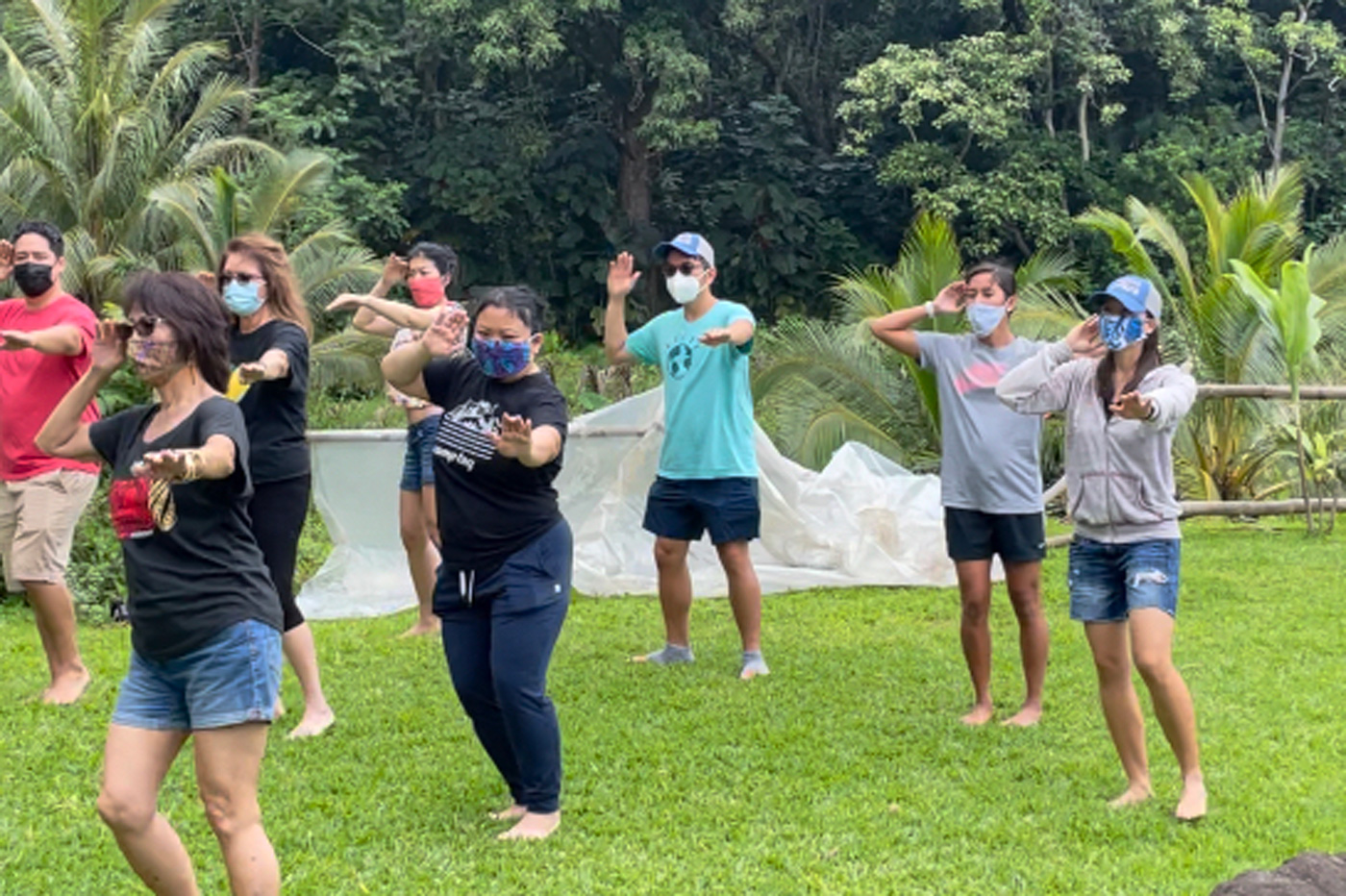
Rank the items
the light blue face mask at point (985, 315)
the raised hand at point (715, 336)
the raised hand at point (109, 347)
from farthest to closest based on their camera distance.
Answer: the raised hand at point (715, 336) → the light blue face mask at point (985, 315) → the raised hand at point (109, 347)

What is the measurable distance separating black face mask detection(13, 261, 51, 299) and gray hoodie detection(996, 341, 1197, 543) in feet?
13.1

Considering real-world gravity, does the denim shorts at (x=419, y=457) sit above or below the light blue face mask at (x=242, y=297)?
below

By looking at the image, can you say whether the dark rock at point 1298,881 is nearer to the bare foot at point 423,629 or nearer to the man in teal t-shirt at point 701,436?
the man in teal t-shirt at point 701,436

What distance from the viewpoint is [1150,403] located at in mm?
4617

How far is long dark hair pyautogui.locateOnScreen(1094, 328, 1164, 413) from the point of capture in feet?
16.5

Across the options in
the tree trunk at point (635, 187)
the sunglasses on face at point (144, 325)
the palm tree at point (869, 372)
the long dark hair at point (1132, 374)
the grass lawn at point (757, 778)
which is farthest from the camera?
the tree trunk at point (635, 187)

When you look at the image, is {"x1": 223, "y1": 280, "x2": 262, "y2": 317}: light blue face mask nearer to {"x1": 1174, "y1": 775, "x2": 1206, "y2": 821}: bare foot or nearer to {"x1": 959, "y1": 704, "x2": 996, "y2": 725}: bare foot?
{"x1": 959, "y1": 704, "x2": 996, "y2": 725}: bare foot

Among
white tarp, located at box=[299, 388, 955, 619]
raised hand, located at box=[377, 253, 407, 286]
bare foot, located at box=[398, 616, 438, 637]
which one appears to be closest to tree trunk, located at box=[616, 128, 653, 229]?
white tarp, located at box=[299, 388, 955, 619]

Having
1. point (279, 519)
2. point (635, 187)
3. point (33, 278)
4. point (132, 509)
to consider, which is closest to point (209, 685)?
point (132, 509)

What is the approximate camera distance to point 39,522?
20.7ft

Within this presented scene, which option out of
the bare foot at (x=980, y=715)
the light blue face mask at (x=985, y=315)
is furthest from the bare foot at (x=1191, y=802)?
the light blue face mask at (x=985, y=315)

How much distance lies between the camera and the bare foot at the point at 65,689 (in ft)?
21.4

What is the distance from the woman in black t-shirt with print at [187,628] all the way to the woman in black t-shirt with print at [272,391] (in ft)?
5.58

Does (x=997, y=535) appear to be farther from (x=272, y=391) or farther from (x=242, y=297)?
(x=242, y=297)
